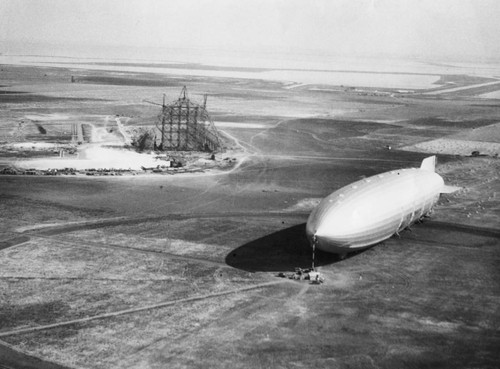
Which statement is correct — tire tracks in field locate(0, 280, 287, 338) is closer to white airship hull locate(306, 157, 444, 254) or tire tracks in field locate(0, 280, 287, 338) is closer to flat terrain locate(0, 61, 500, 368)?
flat terrain locate(0, 61, 500, 368)

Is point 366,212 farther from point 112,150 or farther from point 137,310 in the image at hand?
point 112,150

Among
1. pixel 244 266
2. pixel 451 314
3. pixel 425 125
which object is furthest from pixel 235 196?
pixel 425 125

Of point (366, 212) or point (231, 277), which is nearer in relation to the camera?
point (231, 277)

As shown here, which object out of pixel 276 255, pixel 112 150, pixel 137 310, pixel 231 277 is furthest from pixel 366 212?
pixel 112 150

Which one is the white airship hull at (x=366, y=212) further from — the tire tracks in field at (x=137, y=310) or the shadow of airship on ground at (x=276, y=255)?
the tire tracks in field at (x=137, y=310)

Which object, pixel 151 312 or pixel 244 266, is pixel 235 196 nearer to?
pixel 244 266

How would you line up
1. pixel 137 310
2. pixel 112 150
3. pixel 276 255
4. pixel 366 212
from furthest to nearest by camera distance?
1. pixel 112 150
2. pixel 276 255
3. pixel 366 212
4. pixel 137 310

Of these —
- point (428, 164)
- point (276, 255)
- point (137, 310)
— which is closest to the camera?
point (137, 310)

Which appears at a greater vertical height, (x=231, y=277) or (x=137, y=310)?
(x=231, y=277)
